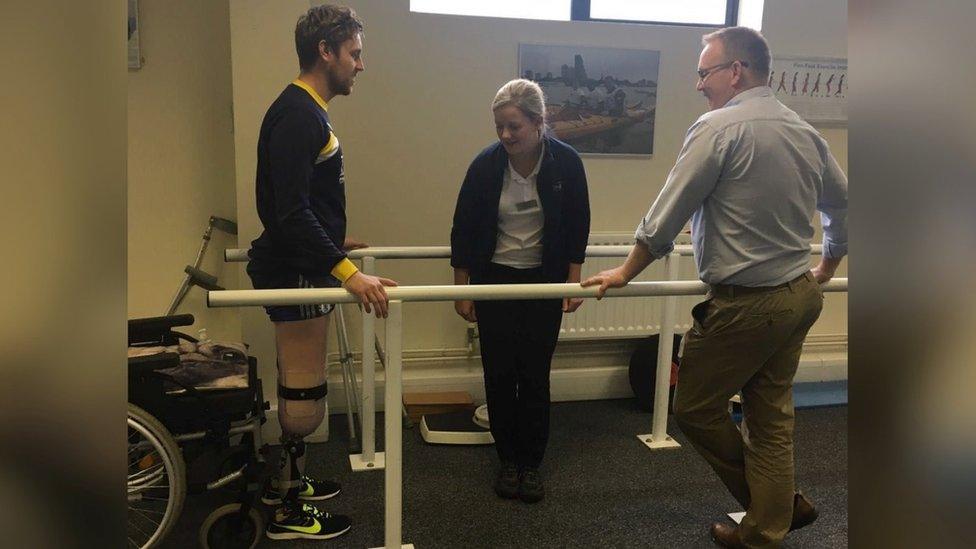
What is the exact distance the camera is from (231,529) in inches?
77.1

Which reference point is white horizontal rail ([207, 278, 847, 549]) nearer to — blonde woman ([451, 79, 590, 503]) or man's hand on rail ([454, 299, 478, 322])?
blonde woman ([451, 79, 590, 503])

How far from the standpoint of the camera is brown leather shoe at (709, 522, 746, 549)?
6.76 feet

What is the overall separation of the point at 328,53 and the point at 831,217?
57.1 inches

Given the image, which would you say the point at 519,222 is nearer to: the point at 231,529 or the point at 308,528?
the point at 308,528

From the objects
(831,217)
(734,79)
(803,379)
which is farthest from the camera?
(803,379)

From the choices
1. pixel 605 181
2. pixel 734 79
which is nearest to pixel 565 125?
pixel 605 181

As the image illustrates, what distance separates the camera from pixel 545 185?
89.7 inches

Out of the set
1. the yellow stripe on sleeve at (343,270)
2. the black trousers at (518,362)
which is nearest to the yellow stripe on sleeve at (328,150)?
the yellow stripe on sleeve at (343,270)

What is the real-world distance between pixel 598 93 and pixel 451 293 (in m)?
1.83

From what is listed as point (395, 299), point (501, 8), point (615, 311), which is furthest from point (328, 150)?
point (615, 311)
